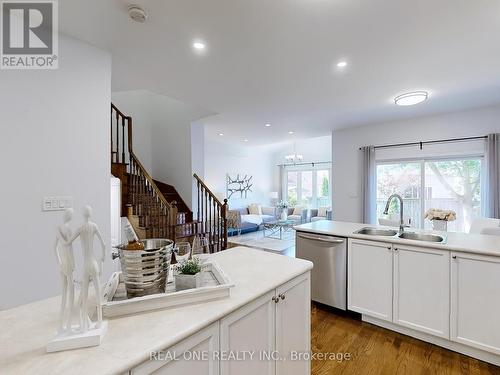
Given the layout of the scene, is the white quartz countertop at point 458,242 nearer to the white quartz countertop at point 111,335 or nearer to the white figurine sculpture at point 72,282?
the white quartz countertop at point 111,335

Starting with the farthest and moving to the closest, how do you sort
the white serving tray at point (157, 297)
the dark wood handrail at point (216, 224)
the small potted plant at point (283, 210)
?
the small potted plant at point (283, 210) → the dark wood handrail at point (216, 224) → the white serving tray at point (157, 297)

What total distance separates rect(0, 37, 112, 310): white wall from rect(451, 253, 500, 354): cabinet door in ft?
10.1

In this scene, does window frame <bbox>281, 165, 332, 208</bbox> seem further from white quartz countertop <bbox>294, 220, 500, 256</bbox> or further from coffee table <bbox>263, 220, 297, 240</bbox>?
white quartz countertop <bbox>294, 220, 500, 256</bbox>

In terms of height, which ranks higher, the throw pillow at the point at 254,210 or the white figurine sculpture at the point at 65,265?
the white figurine sculpture at the point at 65,265

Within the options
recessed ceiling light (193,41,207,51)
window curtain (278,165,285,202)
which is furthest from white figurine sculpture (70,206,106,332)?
window curtain (278,165,285,202)

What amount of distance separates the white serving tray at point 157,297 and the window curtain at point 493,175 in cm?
473

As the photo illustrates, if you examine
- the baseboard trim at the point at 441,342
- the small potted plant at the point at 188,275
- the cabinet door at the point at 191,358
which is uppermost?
the small potted plant at the point at 188,275

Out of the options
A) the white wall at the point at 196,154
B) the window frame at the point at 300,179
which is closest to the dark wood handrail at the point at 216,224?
the white wall at the point at 196,154

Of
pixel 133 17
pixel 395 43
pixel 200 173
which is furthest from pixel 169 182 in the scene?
pixel 395 43

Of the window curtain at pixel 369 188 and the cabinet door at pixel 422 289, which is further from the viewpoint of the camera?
the window curtain at pixel 369 188

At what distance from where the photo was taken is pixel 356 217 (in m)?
5.29

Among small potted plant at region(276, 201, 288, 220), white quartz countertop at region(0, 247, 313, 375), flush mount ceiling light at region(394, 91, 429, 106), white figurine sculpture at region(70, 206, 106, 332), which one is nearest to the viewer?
white quartz countertop at region(0, 247, 313, 375)

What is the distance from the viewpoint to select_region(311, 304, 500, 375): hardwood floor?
1.85 meters

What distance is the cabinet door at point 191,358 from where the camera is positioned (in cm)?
77
